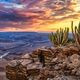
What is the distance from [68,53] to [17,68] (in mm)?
1643

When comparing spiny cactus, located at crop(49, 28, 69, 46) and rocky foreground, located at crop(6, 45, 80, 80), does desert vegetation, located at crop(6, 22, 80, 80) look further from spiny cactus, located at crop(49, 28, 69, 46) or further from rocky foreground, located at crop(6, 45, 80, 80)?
spiny cactus, located at crop(49, 28, 69, 46)

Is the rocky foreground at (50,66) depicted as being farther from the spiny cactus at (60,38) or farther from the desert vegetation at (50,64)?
the spiny cactus at (60,38)

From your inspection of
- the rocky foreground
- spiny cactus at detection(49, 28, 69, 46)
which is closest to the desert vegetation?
the rocky foreground

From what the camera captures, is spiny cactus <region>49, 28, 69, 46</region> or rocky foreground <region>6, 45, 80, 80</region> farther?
spiny cactus <region>49, 28, 69, 46</region>

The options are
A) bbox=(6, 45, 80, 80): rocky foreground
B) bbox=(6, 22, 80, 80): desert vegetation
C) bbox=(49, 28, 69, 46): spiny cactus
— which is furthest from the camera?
bbox=(49, 28, 69, 46): spiny cactus

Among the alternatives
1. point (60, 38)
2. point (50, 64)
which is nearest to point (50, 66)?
point (50, 64)

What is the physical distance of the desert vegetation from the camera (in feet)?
20.4

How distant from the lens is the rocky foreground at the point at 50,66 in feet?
20.0

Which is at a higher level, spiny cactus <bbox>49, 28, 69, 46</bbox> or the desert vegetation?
spiny cactus <bbox>49, 28, 69, 46</bbox>

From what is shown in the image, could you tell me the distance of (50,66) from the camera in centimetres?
679

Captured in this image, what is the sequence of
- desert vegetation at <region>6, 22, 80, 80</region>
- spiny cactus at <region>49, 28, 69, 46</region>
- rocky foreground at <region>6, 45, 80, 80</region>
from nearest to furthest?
rocky foreground at <region>6, 45, 80, 80</region>, desert vegetation at <region>6, 22, 80, 80</region>, spiny cactus at <region>49, 28, 69, 46</region>

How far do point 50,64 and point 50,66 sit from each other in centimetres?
21

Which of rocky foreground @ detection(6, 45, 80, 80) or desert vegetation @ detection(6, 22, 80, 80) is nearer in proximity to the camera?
rocky foreground @ detection(6, 45, 80, 80)

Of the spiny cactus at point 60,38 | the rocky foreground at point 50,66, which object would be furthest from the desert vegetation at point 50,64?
the spiny cactus at point 60,38
